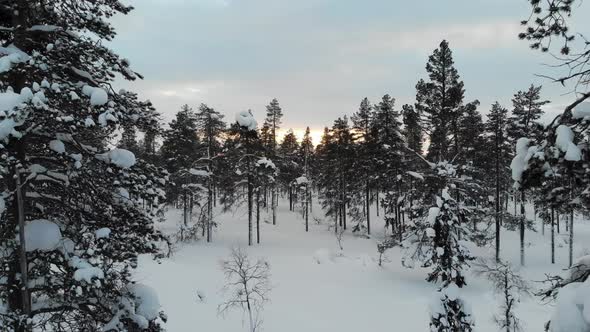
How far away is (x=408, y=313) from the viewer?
88.0 ft

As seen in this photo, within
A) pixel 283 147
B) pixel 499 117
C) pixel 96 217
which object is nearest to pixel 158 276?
pixel 96 217

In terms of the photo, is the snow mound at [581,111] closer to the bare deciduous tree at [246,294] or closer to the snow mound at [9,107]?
the snow mound at [9,107]

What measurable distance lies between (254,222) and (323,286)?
21166mm

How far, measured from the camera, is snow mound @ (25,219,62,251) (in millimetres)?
6113

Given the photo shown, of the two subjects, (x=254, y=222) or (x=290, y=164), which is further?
(x=290, y=164)

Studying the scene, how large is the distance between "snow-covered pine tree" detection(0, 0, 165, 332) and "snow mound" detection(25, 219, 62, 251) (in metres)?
0.01

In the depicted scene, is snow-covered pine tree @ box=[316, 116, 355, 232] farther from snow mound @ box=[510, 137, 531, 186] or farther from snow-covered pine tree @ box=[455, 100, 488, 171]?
snow mound @ box=[510, 137, 531, 186]

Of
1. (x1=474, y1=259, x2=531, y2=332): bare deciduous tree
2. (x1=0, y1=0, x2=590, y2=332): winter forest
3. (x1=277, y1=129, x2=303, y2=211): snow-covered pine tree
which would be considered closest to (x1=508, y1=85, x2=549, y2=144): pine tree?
(x1=0, y1=0, x2=590, y2=332): winter forest

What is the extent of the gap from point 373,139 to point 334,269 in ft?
49.1

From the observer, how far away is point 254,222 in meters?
51.8

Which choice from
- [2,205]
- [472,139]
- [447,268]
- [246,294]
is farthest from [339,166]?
[2,205]

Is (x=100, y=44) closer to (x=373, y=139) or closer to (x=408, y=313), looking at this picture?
(x=408, y=313)

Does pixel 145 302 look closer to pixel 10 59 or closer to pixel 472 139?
pixel 10 59

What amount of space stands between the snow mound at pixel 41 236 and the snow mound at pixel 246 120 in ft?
103
